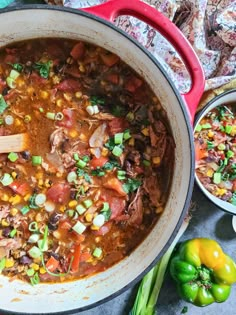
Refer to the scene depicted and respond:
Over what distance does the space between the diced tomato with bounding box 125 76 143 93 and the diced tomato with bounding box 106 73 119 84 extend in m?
0.05

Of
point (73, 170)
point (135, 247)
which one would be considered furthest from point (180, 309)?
point (73, 170)

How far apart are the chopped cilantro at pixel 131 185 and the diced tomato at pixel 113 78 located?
1.53ft

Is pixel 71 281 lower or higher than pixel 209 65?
lower

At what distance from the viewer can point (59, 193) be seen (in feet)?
8.66

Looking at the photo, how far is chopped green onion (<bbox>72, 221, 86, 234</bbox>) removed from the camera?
2.64m

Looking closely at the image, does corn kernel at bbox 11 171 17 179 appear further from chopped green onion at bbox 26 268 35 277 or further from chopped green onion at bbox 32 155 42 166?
chopped green onion at bbox 26 268 35 277

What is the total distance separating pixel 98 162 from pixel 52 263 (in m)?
0.53

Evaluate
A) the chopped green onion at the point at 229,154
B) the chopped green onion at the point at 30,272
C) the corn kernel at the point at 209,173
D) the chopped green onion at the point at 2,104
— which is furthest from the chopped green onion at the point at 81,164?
the chopped green onion at the point at 229,154

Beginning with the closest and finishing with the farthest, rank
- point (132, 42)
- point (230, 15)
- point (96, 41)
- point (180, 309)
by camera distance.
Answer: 1. point (132, 42)
2. point (96, 41)
3. point (230, 15)
4. point (180, 309)

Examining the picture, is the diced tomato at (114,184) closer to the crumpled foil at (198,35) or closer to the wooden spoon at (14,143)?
the wooden spoon at (14,143)

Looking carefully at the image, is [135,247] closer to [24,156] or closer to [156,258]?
[156,258]

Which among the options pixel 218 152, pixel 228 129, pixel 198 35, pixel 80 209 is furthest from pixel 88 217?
pixel 198 35

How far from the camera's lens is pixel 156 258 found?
97.4 inches

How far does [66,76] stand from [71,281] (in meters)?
0.98
